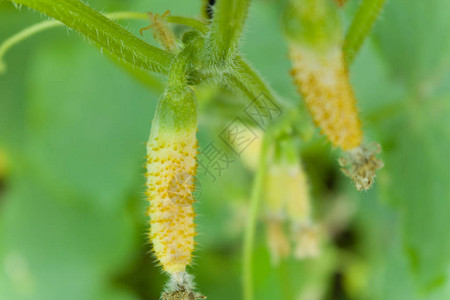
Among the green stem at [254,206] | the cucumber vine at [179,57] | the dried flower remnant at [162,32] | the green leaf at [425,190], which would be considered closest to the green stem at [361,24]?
the cucumber vine at [179,57]

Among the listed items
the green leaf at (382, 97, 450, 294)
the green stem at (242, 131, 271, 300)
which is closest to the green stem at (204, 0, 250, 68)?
the green stem at (242, 131, 271, 300)

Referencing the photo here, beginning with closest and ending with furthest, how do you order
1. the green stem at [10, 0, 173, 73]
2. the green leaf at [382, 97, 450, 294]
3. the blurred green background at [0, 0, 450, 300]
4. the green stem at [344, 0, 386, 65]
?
the green stem at [10, 0, 173, 73] < the green stem at [344, 0, 386, 65] < the green leaf at [382, 97, 450, 294] < the blurred green background at [0, 0, 450, 300]

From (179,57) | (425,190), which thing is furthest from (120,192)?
(179,57)

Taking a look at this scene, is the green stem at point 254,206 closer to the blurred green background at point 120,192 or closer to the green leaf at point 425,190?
the blurred green background at point 120,192

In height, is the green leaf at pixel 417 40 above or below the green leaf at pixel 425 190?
above

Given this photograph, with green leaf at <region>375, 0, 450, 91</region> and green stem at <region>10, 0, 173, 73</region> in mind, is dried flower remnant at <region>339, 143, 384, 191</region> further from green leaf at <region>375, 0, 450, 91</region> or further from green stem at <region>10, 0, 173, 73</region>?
green leaf at <region>375, 0, 450, 91</region>

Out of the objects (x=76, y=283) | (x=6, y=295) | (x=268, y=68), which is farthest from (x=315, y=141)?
(x=6, y=295)
